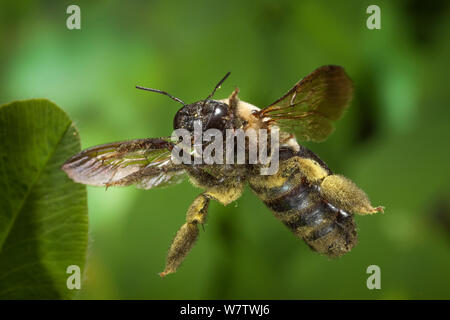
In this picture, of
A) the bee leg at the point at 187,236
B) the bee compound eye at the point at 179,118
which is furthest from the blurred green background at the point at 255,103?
the bee compound eye at the point at 179,118

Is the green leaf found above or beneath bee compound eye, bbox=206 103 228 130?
beneath

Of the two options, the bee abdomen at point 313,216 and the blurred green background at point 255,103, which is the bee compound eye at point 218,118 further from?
the blurred green background at point 255,103

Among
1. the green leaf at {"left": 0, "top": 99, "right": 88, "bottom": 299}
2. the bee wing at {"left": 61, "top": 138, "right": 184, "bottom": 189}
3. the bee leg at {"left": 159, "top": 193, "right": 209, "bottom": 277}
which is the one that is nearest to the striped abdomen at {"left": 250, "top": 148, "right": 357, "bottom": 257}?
the bee leg at {"left": 159, "top": 193, "right": 209, "bottom": 277}

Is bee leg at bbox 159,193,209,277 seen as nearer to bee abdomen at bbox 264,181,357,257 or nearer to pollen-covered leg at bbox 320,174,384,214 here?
bee abdomen at bbox 264,181,357,257
